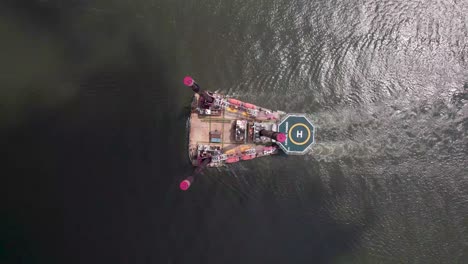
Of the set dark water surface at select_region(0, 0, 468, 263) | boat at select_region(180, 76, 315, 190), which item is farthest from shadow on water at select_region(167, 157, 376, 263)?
boat at select_region(180, 76, 315, 190)

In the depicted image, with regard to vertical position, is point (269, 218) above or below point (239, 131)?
below

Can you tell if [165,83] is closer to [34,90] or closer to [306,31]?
[34,90]

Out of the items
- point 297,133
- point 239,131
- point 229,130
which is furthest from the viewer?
point 229,130

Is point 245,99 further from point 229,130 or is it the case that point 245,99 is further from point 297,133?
point 297,133

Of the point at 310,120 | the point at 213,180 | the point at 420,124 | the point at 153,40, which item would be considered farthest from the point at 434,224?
the point at 153,40

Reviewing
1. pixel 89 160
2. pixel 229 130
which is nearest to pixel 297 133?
pixel 229 130

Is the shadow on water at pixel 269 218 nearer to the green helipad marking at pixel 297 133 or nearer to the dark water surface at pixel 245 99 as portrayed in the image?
the dark water surface at pixel 245 99
